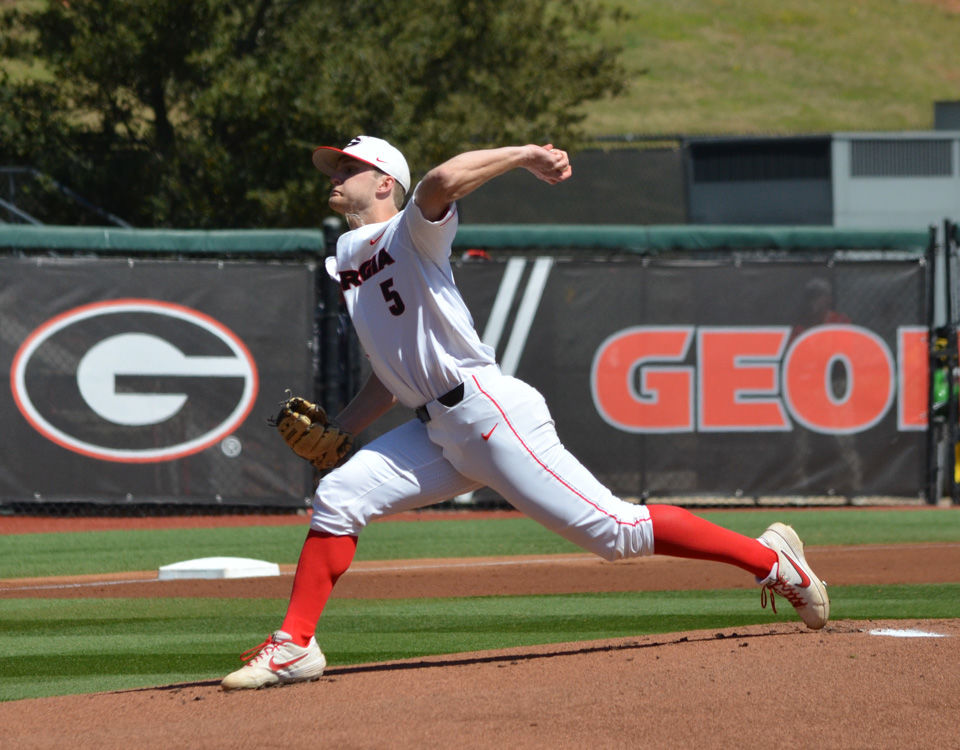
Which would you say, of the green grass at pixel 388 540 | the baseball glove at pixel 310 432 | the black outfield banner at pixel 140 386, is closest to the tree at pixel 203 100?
the black outfield banner at pixel 140 386

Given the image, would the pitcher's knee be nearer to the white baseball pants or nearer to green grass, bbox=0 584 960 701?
the white baseball pants

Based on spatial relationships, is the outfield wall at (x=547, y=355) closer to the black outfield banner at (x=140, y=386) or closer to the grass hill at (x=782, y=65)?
the black outfield banner at (x=140, y=386)

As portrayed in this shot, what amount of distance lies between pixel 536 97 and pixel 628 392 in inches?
646

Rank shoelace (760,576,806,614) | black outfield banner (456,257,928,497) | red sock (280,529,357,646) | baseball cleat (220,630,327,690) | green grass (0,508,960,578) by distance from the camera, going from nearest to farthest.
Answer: baseball cleat (220,630,327,690), red sock (280,529,357,646), shoelace (760,576,806,614), green grass (0,508,960,578), black outfield banner (456,257,928,497)

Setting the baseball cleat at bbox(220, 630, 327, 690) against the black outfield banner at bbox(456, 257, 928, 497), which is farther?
the black outfield banner at bbox(456, 257, 928, 497)

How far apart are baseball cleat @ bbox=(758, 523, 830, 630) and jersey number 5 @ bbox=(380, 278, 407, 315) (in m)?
1.57

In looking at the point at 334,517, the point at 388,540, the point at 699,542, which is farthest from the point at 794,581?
the point at 388,540

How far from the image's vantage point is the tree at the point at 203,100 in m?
20.0

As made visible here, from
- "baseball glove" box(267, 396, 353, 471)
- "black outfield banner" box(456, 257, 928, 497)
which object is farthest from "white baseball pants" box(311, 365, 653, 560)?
"black outfield banner" box(456, 257, 928, 497)

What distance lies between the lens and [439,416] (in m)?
4.28

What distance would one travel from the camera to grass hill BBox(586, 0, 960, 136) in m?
53.0

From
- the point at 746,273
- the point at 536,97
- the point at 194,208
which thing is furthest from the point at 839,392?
the point at 536,97

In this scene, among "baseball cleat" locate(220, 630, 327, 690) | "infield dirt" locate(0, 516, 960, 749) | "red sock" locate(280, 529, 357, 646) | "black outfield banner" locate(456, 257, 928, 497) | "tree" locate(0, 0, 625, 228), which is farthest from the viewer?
"tree" locate(0, 0, 625, 228)

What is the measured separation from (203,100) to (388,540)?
11909mm
